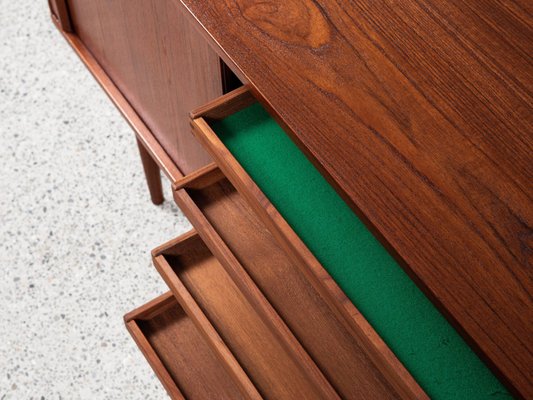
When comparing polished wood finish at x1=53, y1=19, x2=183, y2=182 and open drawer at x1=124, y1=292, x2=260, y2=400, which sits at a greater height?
polished wood finish at x1=53, y1=19, x2=183, y2=182

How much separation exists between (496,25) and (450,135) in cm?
14

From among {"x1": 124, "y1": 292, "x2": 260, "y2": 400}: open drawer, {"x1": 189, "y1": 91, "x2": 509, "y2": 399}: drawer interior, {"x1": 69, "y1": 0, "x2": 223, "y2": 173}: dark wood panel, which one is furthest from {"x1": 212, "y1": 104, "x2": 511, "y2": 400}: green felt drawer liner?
{"x1": 124, "y1": 292, "x2": 260, "y2": 400}: open drawer

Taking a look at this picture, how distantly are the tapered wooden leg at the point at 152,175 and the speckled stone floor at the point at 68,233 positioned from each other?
A: 0.03 metres

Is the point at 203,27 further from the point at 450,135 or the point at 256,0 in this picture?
the point at 450,135

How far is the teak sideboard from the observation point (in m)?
0.63

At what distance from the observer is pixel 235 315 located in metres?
0.88

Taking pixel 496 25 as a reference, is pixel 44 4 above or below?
above

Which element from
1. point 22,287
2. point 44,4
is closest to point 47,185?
point 22,287

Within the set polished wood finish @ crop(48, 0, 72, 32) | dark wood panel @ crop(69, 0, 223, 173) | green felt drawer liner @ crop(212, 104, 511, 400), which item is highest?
polished wood finish @ crop(48, 0, 72, 32)

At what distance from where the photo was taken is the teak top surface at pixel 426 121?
609 mm

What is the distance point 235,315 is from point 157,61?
0.35 meters

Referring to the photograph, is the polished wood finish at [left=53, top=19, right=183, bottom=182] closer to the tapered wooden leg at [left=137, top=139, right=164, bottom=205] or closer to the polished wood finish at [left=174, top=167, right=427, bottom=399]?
the tapered wooden leg at [left=137, top=139, right=164, bottom=205]

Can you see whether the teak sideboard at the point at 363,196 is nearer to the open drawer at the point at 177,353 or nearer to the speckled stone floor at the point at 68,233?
the open drawer at the point at 177,353

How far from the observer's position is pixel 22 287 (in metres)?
1.38
